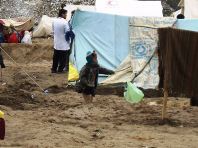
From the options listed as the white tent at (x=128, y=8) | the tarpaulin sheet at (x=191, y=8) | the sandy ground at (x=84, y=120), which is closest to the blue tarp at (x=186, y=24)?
the sandy ground at (x=84, y=120)

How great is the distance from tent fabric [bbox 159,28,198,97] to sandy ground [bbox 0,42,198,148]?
65 cm

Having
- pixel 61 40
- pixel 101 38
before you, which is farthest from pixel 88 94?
pixel 61 40

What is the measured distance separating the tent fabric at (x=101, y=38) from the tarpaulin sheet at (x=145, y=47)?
38 centimetres

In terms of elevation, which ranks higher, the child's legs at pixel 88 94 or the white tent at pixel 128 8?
the white tent at pixel 128 8

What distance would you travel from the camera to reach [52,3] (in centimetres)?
3544

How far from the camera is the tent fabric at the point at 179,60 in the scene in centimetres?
864

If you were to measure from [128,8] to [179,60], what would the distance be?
26.0 ft

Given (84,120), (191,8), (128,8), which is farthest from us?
(191,8)

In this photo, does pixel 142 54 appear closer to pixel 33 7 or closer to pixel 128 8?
pixel 128 8

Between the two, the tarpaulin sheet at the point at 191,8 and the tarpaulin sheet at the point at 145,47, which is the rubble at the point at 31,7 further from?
the tarpaulin sheet at the point at 145,47

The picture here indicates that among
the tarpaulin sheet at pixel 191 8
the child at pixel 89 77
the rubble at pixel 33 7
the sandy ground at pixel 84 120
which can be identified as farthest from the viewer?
the rubble at pixel 33 7

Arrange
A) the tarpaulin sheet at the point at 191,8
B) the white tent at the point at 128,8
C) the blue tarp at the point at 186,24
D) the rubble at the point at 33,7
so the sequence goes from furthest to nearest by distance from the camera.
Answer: the rubble at the point at 33,7 < the tarpaulin sheet at the point at 191,8 < the white tent at the point at 128,8 < the blue tarp at the point at 186,24

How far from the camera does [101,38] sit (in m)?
13.5

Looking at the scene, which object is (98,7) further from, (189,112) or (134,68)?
(189,112)
